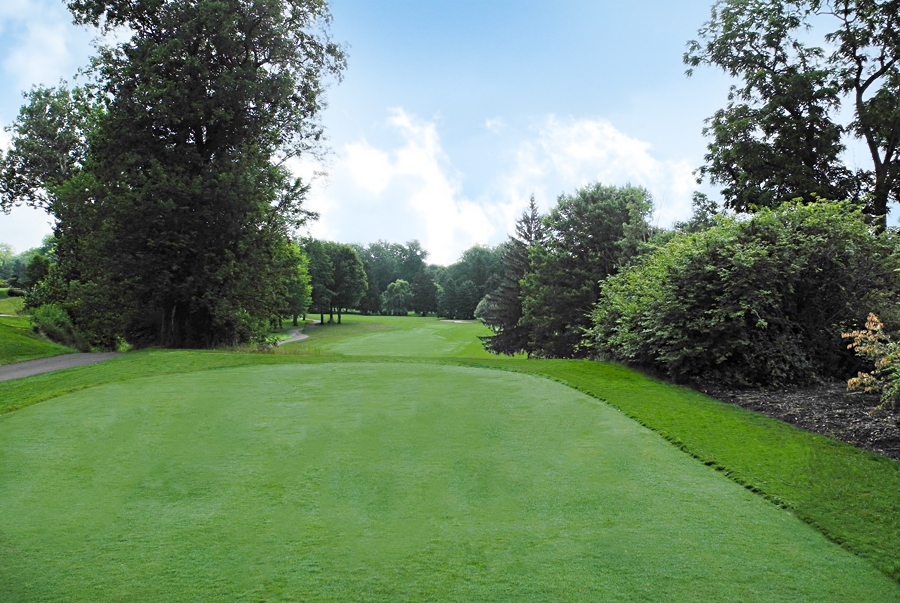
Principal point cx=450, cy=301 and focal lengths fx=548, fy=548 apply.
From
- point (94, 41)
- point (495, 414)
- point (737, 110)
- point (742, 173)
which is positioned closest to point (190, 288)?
point (94, 41)

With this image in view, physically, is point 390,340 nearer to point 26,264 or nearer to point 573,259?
point 573,259

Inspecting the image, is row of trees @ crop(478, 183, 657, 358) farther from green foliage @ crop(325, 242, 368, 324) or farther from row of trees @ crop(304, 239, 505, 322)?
green foliage @ crop(325, 242, 368, 324)

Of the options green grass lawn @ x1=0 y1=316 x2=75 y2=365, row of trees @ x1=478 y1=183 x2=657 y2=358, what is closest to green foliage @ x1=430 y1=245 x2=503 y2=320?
row of trees @ x1=478 y1=183 x2=657 y2=358

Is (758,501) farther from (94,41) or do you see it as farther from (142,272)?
(94,41)

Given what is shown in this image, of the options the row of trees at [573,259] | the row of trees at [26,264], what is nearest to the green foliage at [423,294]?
the row of trees at [26,264]

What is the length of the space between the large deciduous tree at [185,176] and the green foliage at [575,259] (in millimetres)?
12902

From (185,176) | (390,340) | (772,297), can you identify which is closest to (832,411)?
(772,297)

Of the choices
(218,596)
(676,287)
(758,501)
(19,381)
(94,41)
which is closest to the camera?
(218,596)

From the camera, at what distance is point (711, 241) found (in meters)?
8.93

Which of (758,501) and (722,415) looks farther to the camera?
(722,415)

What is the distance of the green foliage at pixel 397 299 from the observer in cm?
8094

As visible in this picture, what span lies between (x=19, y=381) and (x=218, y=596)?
819 centimetres

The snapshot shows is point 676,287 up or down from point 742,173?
down

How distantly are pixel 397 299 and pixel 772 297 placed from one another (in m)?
73.8
